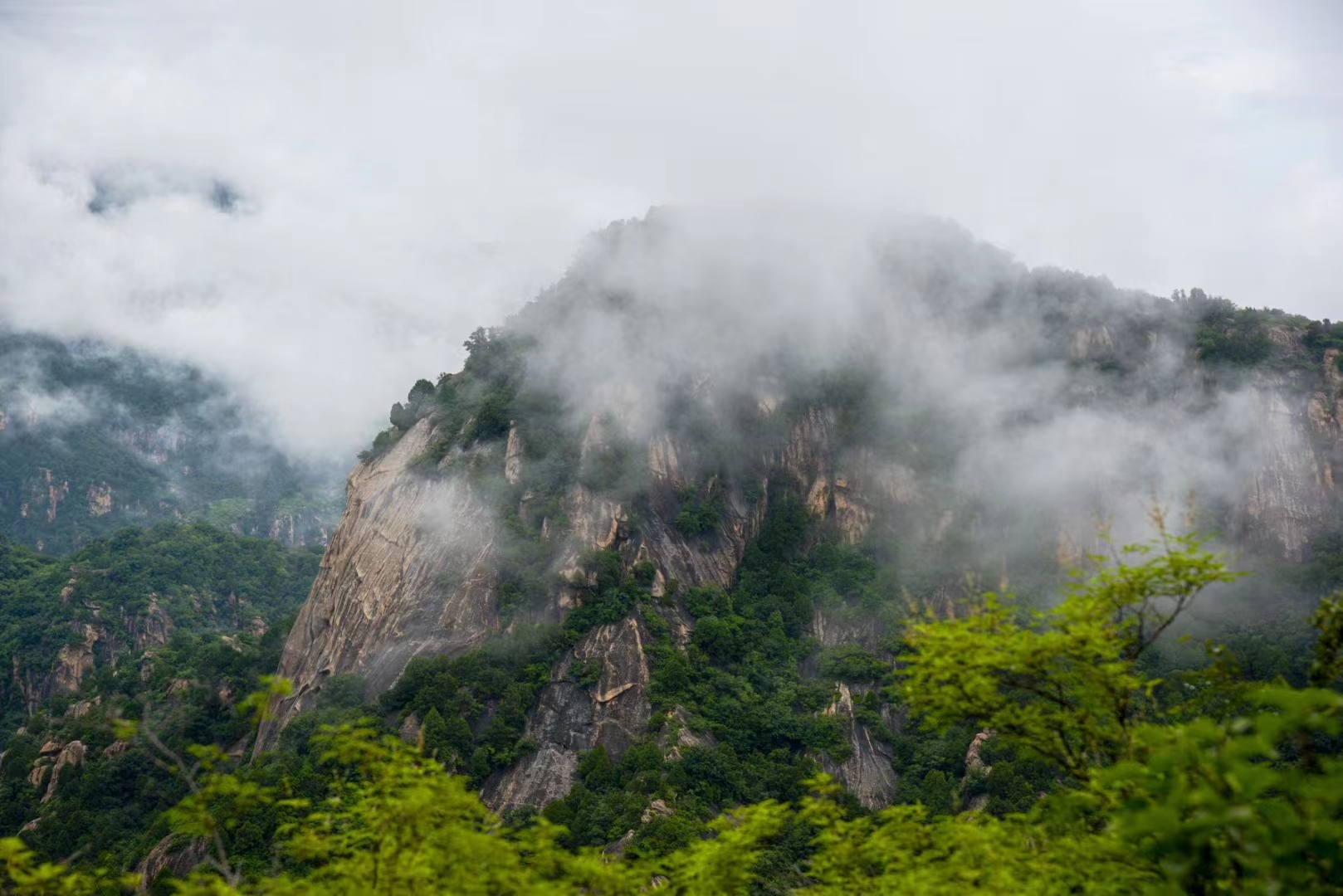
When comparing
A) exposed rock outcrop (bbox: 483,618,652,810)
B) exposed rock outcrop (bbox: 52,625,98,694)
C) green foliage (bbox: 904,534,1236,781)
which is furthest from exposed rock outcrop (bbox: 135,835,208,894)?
exposed rock outcrop (bbox: 52,625,98,694)

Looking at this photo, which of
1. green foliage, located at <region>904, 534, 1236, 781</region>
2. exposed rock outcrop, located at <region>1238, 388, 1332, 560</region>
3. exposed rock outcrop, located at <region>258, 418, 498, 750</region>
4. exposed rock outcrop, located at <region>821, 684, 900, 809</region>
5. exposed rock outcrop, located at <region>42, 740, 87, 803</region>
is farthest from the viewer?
exposed rock outcrop, located at <region>1238, 388, 1332, 560</region>

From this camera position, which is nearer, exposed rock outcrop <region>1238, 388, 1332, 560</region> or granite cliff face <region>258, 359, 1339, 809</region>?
granite cliff face <region>258, 359, 1339, 809</region>

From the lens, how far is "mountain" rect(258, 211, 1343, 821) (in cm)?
7031

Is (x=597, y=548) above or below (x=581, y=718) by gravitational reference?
above

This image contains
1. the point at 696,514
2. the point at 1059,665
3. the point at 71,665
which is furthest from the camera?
the point at 71,665

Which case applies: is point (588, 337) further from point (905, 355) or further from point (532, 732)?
point (532, 732)

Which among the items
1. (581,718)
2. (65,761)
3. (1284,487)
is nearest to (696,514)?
(581,718)

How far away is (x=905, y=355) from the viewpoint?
348ft

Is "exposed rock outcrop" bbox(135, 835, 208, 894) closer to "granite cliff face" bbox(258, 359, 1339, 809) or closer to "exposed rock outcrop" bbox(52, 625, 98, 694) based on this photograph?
"granite cliff face" bbox(258, 359, 1339, 809)

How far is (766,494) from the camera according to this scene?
3851 inches

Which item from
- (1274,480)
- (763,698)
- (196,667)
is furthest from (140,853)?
(1274,480)

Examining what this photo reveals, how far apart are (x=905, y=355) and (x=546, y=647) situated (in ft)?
186

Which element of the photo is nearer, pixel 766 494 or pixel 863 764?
pixel 863 764

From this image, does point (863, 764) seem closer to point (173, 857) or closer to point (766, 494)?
point (766, 494)
